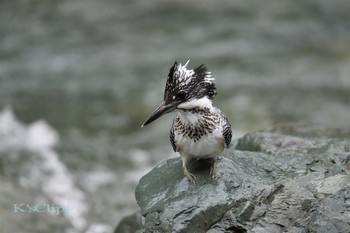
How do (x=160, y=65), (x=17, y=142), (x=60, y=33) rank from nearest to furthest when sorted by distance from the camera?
(x=17, y=142)
(x=160, y=65)
(x=60, y=33)

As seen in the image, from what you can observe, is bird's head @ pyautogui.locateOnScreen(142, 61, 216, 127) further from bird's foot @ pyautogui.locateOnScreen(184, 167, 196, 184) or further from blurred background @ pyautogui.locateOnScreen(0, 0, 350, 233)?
blurred background @ pyautogui.locateOnScreen(0, 0, 350, 233)

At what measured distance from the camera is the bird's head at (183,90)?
5.02 metres

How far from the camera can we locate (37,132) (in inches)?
440

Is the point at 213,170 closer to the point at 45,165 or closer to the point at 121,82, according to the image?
the point at 45,165

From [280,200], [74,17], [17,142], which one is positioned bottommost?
[280,200]

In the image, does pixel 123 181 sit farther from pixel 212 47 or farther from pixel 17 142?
pixel 212 47

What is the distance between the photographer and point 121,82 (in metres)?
13.1

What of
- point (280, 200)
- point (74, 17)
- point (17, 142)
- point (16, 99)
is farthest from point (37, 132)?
point (280, 200)

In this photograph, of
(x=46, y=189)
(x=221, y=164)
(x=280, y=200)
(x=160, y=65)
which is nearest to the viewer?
(x=280, y=200)

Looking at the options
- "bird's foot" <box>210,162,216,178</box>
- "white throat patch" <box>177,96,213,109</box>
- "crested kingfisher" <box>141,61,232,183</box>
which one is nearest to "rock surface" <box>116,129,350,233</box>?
"bird's foot" <box>210,162,216,178</box>

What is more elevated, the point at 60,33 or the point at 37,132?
the point at 60,33

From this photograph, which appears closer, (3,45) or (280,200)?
(280,200)

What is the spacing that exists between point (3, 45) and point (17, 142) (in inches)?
170

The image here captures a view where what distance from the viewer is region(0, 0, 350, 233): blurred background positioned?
384 inches
